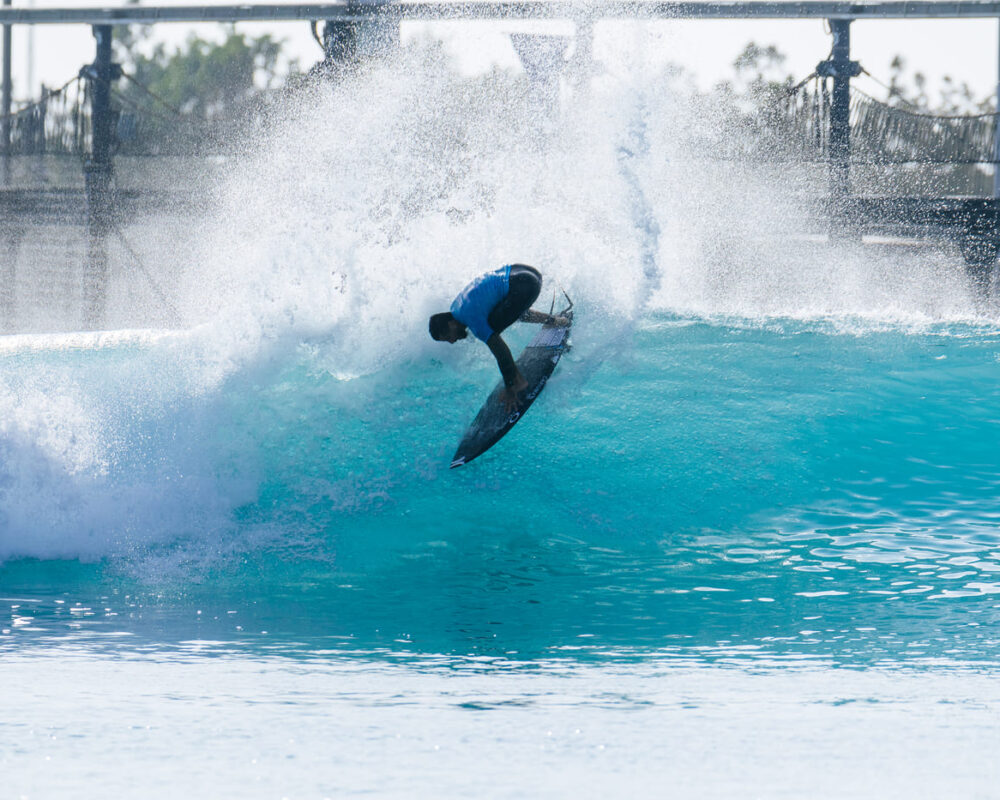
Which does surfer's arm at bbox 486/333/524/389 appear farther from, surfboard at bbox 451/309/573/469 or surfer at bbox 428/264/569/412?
surfboard at bbox 451/309/573/469

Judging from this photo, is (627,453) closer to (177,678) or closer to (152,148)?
(177,678)

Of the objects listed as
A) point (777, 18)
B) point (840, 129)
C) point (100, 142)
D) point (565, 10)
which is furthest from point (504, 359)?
point (100, 142)

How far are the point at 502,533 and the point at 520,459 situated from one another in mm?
988

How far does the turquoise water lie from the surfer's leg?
1.18 metres

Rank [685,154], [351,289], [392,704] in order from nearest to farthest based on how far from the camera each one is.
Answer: [392,704] < [351,289] < [685,154]

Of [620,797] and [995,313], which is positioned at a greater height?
[995,313]

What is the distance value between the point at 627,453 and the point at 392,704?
418 centimetres

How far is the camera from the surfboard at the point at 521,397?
7.38 m

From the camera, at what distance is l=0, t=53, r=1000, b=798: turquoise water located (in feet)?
11.8

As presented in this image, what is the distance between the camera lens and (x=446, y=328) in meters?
6.57

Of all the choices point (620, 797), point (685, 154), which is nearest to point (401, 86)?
point (685, 154)

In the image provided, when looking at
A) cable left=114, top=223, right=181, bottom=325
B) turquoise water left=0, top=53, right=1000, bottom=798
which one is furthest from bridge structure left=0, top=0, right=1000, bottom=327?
turquoise water left=0, top=53, right=1000, bottom=798

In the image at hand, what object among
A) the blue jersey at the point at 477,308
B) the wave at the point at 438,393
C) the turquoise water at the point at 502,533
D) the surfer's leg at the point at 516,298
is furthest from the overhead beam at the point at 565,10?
the blue jersey at the point at 477,308

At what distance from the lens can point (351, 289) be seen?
8.62 metres
